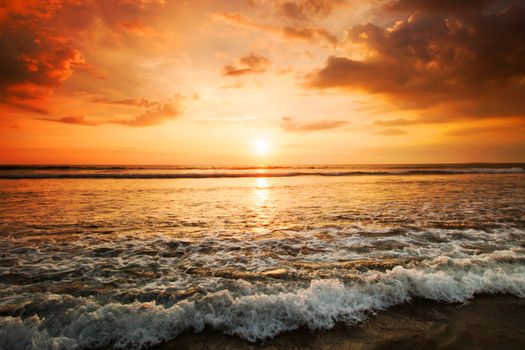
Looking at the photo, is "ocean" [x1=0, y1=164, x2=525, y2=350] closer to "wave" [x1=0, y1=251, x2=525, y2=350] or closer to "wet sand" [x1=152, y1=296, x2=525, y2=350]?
"wave" [x1=0, y1=251, x2=525, y2=350]

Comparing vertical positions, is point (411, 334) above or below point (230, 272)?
below

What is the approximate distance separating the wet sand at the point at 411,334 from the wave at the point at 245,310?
17cm

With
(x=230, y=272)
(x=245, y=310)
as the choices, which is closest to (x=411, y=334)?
(x=245, y=310)

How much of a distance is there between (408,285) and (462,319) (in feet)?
3.27

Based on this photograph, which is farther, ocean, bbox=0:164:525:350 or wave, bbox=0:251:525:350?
ocean, bbox=0:164:525:350

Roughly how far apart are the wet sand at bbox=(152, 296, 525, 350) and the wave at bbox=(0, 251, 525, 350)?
0.55 ft

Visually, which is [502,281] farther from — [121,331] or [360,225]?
[121,331]

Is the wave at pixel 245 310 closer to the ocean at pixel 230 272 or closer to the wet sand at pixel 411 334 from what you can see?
the ocean at pixel 230 272

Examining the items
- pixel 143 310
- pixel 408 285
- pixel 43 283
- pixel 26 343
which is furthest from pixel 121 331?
pixel 408 285

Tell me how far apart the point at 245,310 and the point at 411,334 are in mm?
2613

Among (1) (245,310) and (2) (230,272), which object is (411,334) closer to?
(1) (245,310)

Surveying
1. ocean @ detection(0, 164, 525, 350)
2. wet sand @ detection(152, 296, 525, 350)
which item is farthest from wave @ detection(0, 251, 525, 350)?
wet sand @ detection(152, 296, 525, 350)

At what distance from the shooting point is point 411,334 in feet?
14.1

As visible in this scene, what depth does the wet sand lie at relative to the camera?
159 inches
